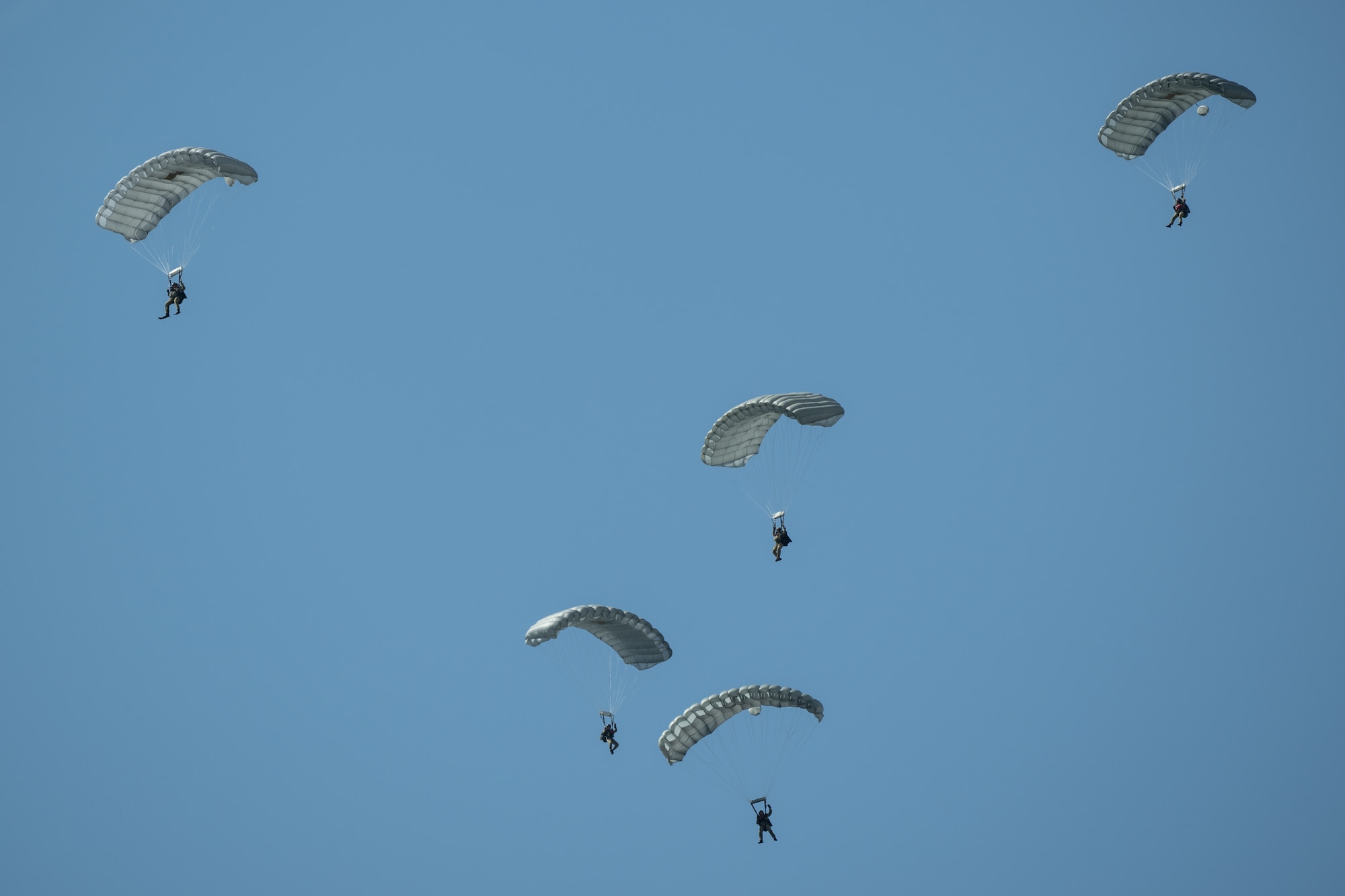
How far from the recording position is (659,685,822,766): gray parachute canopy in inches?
1080

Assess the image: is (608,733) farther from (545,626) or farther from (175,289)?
(175,289)

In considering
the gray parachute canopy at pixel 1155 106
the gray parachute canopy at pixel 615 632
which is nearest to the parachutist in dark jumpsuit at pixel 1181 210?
the gray parachute canopy at pixel 1155 106

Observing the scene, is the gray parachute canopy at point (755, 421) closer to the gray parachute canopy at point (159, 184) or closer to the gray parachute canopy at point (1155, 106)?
the gray parachute canopy at point (1155, 106)

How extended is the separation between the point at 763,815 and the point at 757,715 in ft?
7.22

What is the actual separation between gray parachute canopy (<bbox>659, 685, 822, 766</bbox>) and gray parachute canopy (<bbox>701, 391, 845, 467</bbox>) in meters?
4.61

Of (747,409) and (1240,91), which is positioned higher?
(1240,91)

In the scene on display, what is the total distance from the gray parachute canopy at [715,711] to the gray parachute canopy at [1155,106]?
11.9 metres

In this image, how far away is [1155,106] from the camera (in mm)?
30922

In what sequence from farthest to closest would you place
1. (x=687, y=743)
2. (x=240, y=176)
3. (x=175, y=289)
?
(x=175, y=289) → (x=240, y=176) → (x=687, y=743)

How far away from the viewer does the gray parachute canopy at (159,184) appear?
2938 cm

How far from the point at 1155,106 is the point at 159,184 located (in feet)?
59.6

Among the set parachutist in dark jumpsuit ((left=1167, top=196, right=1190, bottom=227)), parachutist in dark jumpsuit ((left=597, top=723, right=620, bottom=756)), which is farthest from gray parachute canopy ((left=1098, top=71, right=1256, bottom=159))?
parachutist in dark jumpsuit ((left=597, top=723, right=620, bottom=756))

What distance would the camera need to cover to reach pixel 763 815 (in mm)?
29391

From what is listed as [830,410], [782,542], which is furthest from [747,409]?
[782,542]
